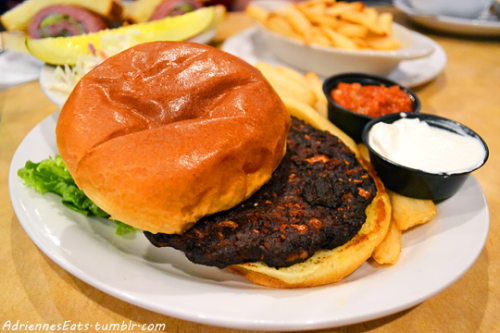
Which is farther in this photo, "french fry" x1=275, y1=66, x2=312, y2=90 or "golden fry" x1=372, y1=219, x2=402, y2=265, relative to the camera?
"french fry" x1=275, y1=66, x2=312, y2=90

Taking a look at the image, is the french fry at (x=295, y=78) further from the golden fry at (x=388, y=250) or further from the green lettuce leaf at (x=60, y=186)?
the green lettuce leaf at (x=60, y=186)

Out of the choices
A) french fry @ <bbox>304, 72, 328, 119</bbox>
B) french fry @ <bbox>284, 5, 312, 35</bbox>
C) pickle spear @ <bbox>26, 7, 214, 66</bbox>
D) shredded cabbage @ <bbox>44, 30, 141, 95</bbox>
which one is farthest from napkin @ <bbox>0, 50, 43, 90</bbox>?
french fry @ <bbox>304, 72, 328, 119</bbox>

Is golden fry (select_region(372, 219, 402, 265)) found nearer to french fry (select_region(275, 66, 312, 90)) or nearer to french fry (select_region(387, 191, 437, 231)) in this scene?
french fry (select_region(387, 191, 437, 231))

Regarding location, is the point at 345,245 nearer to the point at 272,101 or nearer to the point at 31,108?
the point at 272,101

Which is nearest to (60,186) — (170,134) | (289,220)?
(170,134)

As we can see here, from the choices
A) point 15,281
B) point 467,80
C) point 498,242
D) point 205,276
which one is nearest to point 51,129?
point 15,281

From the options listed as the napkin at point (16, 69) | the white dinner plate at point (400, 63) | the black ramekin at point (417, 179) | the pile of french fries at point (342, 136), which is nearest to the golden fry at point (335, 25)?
the white dinner plate at point (400, 63)
